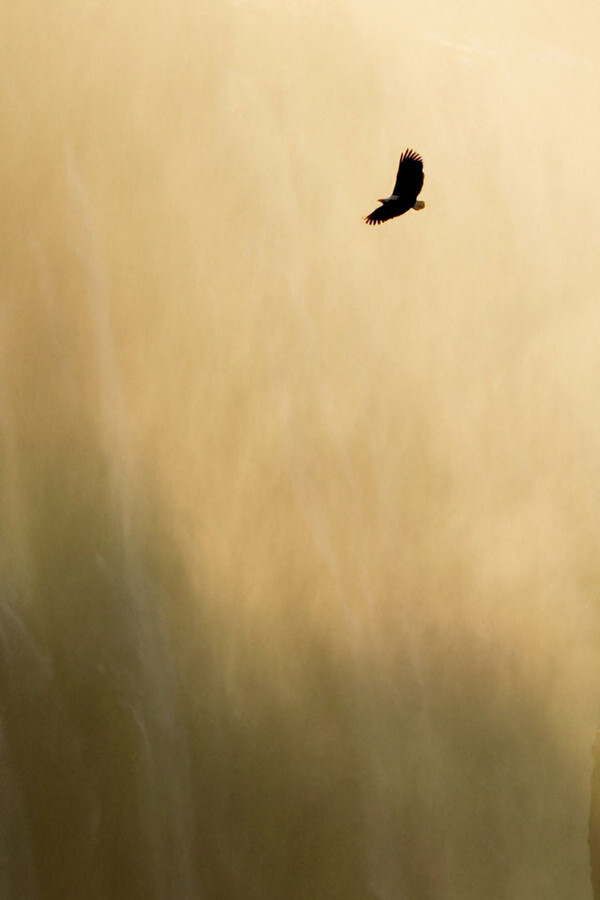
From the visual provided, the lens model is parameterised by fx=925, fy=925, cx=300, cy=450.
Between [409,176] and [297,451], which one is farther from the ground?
[409,176]

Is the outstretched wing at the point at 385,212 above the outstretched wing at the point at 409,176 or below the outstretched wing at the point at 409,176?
below

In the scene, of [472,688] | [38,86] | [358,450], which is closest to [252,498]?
[358,450]

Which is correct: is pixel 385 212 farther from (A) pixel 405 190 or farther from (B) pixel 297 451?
(B) pixel 297 451

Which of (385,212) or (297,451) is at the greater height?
(385,212)

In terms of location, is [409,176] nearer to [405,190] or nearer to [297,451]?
[405,190]

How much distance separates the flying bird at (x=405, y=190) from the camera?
57 cm

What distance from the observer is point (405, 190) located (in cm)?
58

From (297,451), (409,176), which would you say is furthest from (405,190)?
(297,451)

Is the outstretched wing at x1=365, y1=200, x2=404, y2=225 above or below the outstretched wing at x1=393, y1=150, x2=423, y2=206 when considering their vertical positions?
below

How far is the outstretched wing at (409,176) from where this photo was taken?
57 centimetres

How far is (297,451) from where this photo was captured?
1.91 ft

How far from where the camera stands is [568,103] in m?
0.58

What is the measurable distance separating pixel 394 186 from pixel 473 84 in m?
0.08

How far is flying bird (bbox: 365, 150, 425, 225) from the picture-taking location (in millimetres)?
575
